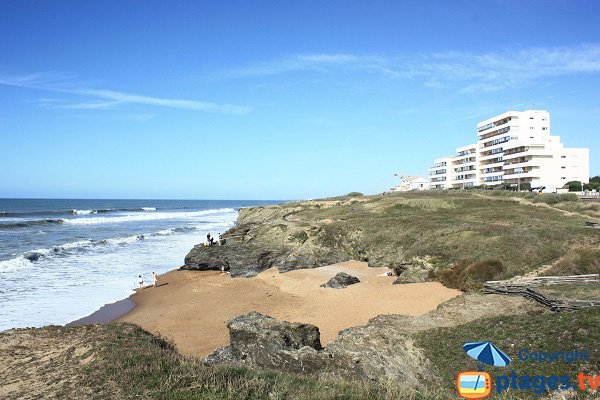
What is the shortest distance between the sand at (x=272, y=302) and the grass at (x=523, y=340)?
5109 mm

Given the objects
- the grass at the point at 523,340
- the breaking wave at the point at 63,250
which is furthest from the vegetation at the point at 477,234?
the breaking wave at the point at 63,250

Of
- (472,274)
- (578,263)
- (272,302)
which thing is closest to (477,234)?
(472,274)

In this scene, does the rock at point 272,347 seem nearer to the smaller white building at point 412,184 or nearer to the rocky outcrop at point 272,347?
the rocky outcrop at point 272,347

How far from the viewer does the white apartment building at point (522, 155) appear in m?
78.0

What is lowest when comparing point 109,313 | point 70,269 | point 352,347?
point 109,313

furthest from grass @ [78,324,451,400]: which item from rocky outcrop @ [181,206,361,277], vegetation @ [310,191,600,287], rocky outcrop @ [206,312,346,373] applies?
rocky outcrop @ [181,206,361,277]

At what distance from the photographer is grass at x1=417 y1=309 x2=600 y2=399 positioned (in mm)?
10641

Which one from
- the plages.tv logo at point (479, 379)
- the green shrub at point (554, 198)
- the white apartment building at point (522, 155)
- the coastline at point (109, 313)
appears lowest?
the coastline at point (109, 313)

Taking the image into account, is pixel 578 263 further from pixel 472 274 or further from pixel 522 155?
pixel 522 155

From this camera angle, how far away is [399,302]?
21.5m

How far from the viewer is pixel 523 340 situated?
1207 centimetres

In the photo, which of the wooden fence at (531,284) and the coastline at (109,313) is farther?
the coastline at (109,313)

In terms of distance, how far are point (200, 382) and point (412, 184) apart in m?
143

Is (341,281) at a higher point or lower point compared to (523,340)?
lower
